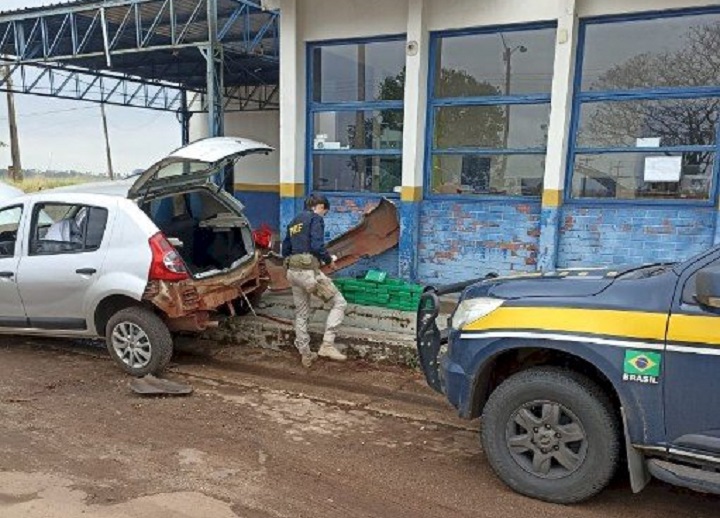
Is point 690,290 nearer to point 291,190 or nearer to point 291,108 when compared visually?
point 291,190

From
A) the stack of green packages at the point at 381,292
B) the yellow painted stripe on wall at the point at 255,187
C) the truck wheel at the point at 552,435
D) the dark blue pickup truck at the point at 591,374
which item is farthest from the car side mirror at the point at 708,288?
the yellow painted stripe on wall at the point at 255,187

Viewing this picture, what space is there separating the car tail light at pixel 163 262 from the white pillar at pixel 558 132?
14.7 ft

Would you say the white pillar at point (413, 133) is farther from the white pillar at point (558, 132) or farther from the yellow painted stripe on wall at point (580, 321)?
the yellow painted stripe on wall at point (580, 321)

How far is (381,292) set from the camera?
717 cm

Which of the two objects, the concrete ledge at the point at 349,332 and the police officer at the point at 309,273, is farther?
the concrete ledge at the point at 349,332

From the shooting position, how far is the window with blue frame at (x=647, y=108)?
7.05 meters

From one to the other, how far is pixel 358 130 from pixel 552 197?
3.01 metres

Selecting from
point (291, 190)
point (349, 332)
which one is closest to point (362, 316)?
point (349, 332)

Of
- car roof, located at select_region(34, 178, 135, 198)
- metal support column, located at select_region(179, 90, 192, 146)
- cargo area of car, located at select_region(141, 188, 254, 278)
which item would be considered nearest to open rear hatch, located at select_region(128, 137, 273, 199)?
car roof, located at select_region(34, 178, 135, 198)

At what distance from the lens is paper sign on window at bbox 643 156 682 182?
23.6ft

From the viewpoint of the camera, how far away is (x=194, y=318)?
5.76 meters

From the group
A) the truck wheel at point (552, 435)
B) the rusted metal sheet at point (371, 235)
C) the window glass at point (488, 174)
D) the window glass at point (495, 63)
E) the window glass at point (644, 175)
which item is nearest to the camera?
the truck wheel at point (552, 435)

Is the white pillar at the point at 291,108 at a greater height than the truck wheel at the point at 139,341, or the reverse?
the white pillar at the point at 291,108

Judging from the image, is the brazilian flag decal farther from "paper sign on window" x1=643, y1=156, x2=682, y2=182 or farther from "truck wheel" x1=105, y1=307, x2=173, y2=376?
A: "paper sign on window" x1=643, y1=156, x2=682, y2=182
